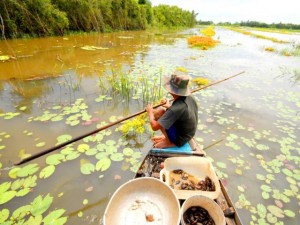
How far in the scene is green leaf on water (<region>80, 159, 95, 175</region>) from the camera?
10.3 feet

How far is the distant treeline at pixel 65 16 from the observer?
1111cm

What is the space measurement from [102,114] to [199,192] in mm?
3270

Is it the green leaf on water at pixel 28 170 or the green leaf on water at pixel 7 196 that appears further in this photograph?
the green leaf on water at pixel 28 170

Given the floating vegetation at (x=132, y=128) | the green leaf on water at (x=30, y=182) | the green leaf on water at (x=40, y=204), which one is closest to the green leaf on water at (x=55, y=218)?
the green leaf on water at (x=40, y=204)

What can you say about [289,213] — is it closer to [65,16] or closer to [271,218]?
[271,218]

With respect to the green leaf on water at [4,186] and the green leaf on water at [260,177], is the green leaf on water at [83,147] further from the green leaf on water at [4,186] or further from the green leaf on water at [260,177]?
the green leaf on water at [260,177]

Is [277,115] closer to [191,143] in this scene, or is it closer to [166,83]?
[191,143]

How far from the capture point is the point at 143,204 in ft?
6.57

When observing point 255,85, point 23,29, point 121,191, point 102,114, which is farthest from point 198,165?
point 23,29

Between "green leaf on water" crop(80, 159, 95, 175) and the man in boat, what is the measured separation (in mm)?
1262

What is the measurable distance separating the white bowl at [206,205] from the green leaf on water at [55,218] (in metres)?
1.53

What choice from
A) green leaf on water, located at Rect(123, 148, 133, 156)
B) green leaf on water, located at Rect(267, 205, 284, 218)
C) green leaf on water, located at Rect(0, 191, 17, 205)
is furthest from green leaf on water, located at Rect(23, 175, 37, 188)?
green leaf on water, located at Rect(267, 205, 284, 218)

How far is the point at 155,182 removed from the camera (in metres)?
2.00

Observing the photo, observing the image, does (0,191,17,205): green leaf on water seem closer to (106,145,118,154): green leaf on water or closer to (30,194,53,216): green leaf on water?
(30,194,53,216): green leaf on water
